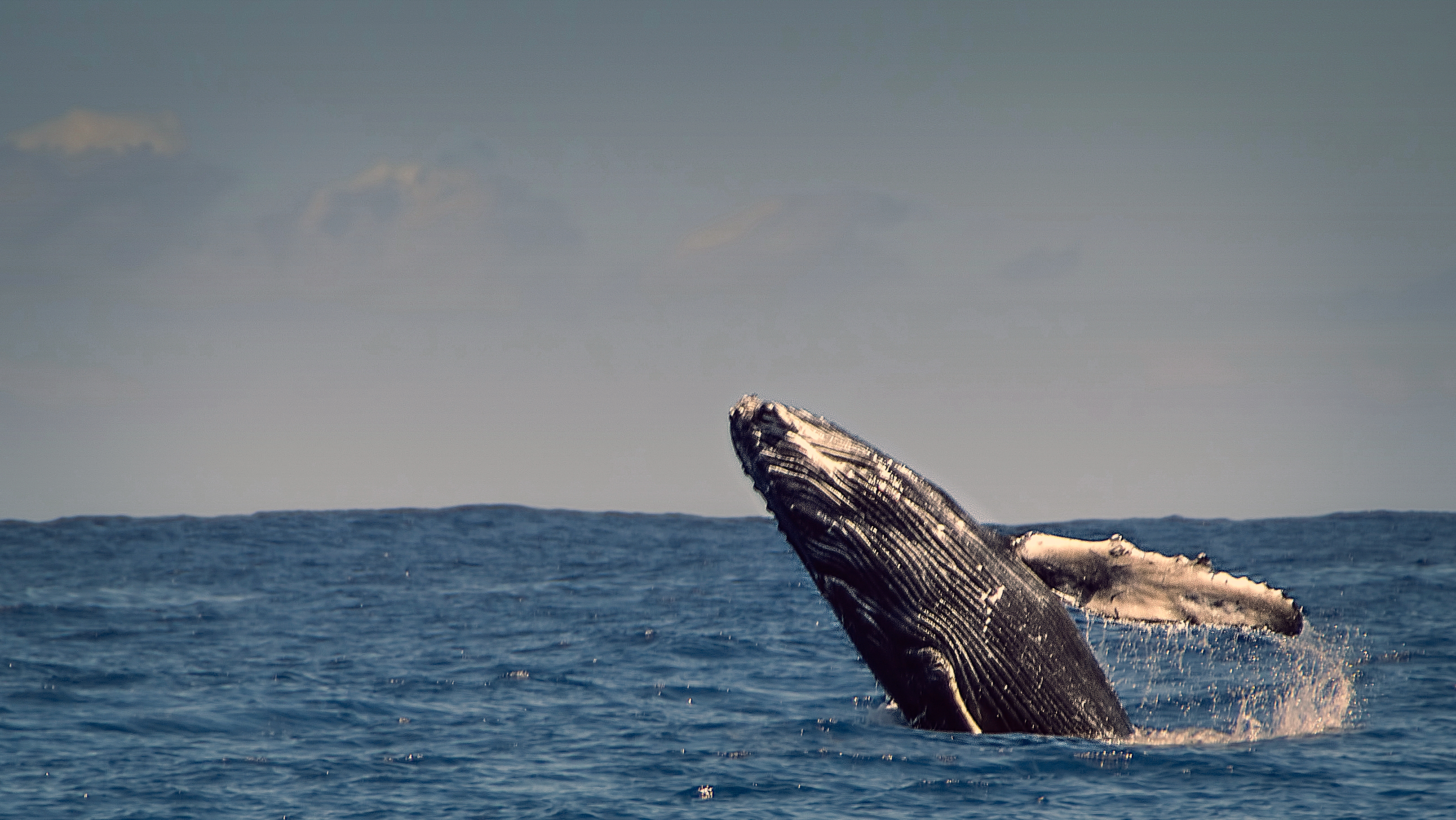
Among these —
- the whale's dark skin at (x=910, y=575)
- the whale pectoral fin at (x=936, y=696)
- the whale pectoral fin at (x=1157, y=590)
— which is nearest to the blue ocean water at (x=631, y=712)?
the whale pectoral fin at (x=936, y=696)

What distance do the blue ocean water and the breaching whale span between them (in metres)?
0.78

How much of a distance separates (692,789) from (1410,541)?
175 ft

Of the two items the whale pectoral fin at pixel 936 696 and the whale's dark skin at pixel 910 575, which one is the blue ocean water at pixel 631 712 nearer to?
the whale pectoral fin at pixel 936 696

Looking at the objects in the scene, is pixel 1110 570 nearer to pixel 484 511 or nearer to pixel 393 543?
pixel 393 543

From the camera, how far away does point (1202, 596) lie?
8742 mm

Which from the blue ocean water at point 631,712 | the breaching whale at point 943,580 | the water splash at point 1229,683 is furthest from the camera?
the water splash at point 1229,683

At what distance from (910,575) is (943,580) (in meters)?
0.27

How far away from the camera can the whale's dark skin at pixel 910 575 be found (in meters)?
8.66

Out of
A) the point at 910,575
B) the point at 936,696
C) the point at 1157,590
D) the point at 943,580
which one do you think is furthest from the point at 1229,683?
the point at 910,575

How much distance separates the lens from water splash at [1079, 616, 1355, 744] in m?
11.9

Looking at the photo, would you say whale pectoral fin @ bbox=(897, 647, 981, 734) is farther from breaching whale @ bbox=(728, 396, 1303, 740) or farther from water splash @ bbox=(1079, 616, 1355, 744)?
water splash @ bbox=(1079, 616, 1355, 744)

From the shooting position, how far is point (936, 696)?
8.86 metres

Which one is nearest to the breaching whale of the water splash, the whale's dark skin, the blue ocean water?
the whale's dark skin

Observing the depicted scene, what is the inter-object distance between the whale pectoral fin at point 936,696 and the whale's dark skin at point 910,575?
0.03ft
